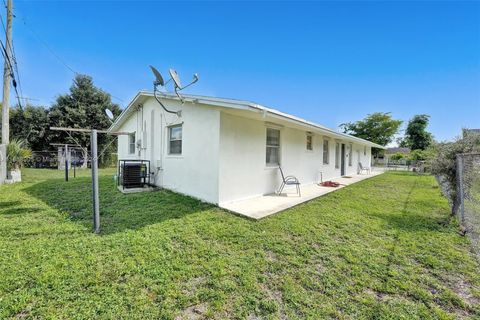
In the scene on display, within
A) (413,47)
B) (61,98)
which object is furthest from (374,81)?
(61,98)

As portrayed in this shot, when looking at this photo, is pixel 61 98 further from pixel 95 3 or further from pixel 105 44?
pixel 95 3

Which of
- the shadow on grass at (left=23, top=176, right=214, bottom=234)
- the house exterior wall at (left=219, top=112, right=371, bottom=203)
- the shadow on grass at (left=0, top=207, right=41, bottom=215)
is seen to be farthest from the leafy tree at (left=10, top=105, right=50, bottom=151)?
the house exterior wall at (left=219, top=112, right=371, bottom=203)

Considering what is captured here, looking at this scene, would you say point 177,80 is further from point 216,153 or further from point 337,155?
point 337,155

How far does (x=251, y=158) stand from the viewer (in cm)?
629

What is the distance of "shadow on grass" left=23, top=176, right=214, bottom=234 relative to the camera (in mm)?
4375

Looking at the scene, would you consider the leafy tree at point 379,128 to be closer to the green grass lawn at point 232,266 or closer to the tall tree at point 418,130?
the tall tree at point 418,130

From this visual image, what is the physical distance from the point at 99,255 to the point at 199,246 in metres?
1.35

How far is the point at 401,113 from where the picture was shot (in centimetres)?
3747

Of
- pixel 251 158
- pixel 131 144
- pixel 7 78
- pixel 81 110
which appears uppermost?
pixel 81 110

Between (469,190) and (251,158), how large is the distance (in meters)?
4.73

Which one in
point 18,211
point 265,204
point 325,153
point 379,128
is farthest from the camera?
point 379,128

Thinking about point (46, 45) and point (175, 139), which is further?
point (46, 45)

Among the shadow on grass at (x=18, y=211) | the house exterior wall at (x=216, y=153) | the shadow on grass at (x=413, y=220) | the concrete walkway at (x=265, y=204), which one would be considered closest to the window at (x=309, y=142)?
the house exterior wall at (x=216, y=153)

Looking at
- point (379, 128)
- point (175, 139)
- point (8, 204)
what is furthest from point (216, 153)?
point (379, 128)
